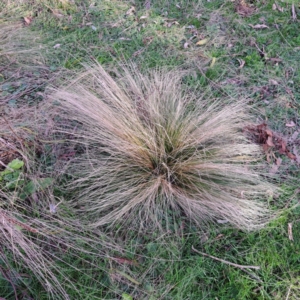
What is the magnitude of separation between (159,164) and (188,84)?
42.6 inches

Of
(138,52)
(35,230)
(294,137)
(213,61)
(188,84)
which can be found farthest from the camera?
(138,52)

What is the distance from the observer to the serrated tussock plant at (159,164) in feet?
7.11

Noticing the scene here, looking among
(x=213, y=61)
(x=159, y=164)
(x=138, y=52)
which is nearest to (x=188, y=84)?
(x=213, y=61)

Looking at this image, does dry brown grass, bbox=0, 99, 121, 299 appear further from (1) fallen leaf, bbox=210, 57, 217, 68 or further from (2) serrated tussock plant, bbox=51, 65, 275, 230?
(1) fallen leaf, bbox=210, 57, 217, 68

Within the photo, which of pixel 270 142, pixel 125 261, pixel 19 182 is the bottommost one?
pixel 125 261

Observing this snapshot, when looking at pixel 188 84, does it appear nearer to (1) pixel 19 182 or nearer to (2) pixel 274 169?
(2) pixel 274 169

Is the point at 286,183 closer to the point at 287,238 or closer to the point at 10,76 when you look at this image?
the point at 287,238

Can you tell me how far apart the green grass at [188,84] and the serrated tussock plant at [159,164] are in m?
0.13

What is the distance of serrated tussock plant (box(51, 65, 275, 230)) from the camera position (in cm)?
217

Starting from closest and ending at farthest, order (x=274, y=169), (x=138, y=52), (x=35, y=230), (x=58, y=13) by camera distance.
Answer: (x=35, y=230)
(x=274, y=169)
(x=138, y=52)
(x=58, y=13)

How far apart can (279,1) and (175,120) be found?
2.54 metres

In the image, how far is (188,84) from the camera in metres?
3.09

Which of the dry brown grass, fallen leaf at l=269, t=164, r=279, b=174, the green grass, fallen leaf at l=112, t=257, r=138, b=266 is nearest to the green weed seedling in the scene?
the dry brown grass

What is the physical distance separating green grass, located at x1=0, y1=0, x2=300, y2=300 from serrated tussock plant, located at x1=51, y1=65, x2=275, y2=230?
0.43 feet
